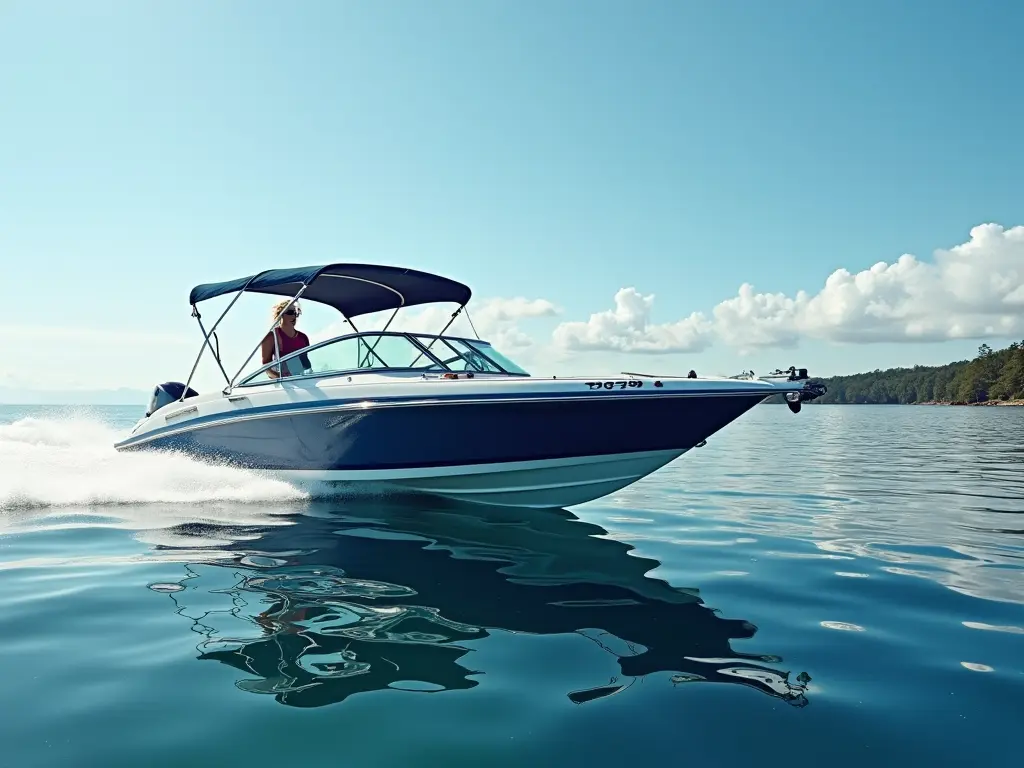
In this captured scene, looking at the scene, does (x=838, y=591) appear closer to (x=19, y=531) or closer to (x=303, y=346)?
(x=303, y=346)

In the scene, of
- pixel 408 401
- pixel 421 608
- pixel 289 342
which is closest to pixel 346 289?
pixel 289 342

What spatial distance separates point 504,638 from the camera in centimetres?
352

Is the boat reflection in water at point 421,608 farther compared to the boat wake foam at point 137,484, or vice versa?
the boat wake foam at point 137,484

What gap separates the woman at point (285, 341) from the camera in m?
8.16

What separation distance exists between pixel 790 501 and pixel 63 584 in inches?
308

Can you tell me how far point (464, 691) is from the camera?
2834mm

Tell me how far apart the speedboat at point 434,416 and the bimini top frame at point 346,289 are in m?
0.03

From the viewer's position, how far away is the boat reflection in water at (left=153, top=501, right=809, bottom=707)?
3.02 metres

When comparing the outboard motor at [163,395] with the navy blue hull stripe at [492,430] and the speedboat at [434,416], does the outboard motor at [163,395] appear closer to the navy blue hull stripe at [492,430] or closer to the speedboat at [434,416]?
the speedboat at [434,416]

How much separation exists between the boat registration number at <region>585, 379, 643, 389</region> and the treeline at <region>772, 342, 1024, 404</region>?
82.4 m

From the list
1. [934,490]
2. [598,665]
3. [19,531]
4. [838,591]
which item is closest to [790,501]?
[934,490]

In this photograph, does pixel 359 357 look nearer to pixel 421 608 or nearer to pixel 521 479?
pixel 521 479

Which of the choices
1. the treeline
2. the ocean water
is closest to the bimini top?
the ocean water

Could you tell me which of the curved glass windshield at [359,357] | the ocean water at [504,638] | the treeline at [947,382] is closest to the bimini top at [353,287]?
the curved glass windshield at [359,357]
